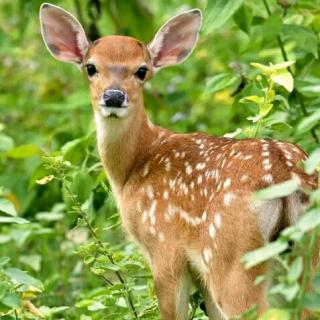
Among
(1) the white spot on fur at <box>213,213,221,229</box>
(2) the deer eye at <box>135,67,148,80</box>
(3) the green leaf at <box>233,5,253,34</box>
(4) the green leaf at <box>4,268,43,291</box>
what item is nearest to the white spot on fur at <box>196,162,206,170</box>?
(1) the white spot on fur at <box>213,213,221,229</box>

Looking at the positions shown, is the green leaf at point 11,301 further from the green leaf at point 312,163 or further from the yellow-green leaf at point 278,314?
the green leaf at point 312,163

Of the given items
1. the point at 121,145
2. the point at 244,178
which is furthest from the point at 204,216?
the point at 121,145

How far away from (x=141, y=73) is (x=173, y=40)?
0.38 metres

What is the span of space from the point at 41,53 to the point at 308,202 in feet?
22.1

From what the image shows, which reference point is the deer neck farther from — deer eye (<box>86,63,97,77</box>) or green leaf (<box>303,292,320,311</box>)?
green leaf (<box>303,292,320,311</box>)

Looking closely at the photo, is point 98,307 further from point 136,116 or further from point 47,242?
point 47,242

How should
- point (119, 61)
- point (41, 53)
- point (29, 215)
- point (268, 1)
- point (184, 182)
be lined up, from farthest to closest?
point (41, 53), point (29, 215), point (268, 1), point (119, 61), point (184, 182)

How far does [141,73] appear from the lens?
18.8 ft

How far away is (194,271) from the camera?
509 cm

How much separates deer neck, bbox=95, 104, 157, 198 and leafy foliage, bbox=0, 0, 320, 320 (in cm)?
10

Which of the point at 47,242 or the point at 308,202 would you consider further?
the point at 47,242

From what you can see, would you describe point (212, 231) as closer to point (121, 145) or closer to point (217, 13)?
point (121, 145)

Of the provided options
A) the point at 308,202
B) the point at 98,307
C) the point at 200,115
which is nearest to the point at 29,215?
the point at 200,115

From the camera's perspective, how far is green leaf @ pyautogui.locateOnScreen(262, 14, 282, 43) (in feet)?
19.2
